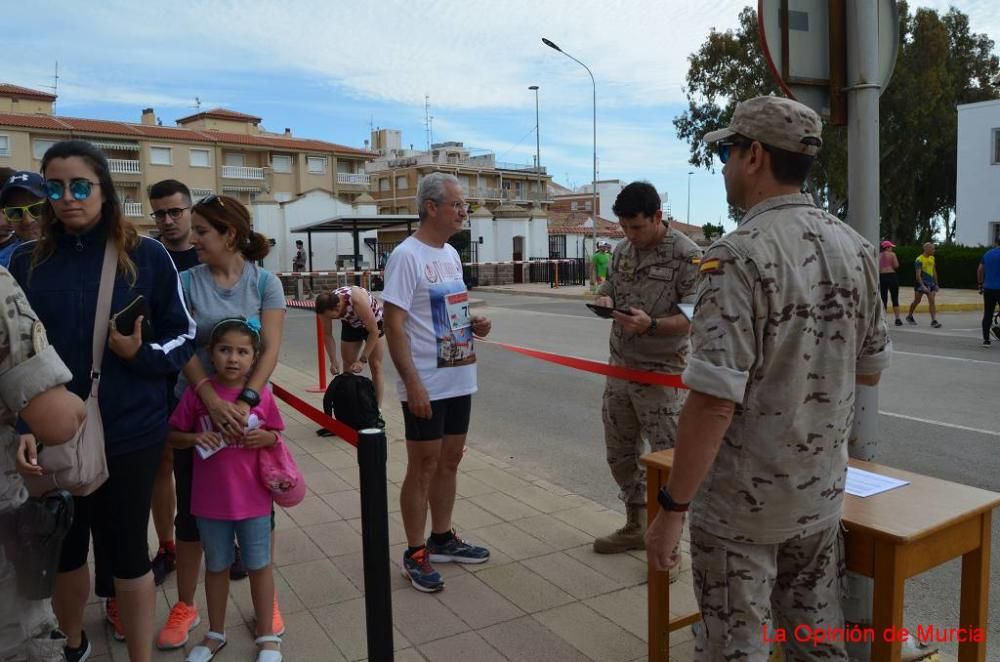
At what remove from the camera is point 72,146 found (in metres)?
2.71

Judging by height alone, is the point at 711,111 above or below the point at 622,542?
above

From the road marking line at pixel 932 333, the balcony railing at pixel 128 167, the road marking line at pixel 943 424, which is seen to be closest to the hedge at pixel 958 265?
the road marking line at pixel 932 333

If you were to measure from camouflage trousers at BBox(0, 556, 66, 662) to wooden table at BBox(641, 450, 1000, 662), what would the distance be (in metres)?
1.94

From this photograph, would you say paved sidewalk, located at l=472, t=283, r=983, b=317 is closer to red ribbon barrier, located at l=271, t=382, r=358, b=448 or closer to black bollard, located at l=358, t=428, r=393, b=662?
red ribbon barrier, located at l=271, t=382, r=358, b=448

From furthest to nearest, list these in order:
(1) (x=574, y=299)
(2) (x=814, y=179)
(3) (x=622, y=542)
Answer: (2) (x=814, y=179) < (1) (x=574, y=299) < (3) (x=622, y=542)

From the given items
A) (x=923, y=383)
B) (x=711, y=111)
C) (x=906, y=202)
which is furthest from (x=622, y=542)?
(x=906, y=202)

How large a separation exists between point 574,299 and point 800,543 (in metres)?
24.7

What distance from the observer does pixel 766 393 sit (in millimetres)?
2115

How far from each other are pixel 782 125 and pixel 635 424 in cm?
234

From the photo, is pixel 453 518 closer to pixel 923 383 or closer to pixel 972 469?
pixel 972 469

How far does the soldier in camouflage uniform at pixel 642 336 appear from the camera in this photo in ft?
13.0

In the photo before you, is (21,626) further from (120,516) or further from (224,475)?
(224,475)

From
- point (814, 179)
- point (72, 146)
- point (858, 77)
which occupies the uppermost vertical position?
point (814, 179)

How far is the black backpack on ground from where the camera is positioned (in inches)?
109
